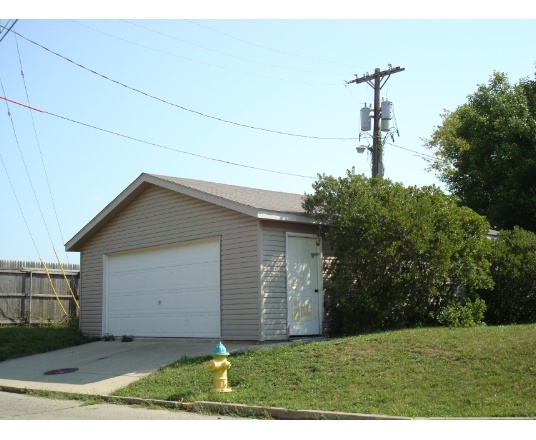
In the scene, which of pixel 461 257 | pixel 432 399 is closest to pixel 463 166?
pixel 461 257

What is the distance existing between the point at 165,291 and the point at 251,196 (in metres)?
3.37

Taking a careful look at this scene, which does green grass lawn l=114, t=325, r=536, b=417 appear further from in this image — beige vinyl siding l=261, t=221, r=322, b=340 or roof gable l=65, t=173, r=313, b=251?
roof gable l=65, t=173, r=313, b=251

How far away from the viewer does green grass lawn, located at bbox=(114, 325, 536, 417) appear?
363 inches

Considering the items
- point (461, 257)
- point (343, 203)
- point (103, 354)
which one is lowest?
point (103, 354)

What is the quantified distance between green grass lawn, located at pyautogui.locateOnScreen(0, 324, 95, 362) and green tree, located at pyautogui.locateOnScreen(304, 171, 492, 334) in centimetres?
762

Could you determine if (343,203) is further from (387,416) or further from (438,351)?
(387,416)

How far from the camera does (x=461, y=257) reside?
1584 cm

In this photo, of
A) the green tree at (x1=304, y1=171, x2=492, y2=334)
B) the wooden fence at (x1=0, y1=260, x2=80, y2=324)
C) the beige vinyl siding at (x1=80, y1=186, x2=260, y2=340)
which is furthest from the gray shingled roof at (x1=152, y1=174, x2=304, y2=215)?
the wooden fence at (x1=0, y1=260, x2=80, y2=324)

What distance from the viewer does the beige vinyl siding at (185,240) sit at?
1519 cm

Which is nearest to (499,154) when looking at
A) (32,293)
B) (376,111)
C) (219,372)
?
(376,111)

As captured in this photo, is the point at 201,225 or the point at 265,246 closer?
the point at 265,246

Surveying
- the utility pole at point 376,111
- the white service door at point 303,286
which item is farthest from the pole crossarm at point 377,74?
the white service door at point 303,286
